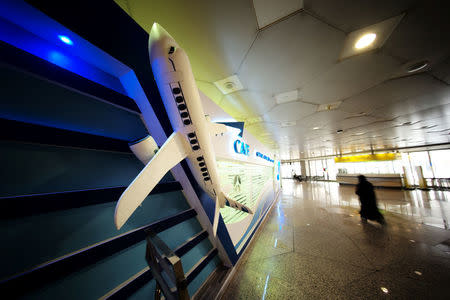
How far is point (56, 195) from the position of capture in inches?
25.1

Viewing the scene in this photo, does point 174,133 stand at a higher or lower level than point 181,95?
lower

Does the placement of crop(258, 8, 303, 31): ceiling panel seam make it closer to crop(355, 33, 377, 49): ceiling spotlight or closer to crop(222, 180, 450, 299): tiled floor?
crop(355, 33, 377, 49): ceiling spotlight

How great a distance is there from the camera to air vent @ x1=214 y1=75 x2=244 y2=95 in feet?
5.44

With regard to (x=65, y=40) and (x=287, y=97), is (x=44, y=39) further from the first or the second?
(x=287, y=97)

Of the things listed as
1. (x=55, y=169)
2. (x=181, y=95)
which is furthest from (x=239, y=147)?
(x=55, y=169)

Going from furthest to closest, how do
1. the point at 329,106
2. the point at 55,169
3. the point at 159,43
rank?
1. the point at 329,106
2. the point at 55,169
3. the point at 159,43

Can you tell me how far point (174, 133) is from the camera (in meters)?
0.76

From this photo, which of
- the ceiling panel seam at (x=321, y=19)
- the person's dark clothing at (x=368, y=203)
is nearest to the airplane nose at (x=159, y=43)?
the ceiling panel seam at (x=321, y=19)

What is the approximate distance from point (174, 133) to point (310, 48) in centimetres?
151

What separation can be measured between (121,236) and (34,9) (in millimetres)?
1186

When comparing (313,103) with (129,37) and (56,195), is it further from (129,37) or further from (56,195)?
(56,195)

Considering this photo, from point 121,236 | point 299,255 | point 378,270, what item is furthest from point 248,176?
point 121,236

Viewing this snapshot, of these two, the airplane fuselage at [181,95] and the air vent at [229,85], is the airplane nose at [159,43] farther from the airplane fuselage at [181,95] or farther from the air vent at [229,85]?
the air vent at [229,85]

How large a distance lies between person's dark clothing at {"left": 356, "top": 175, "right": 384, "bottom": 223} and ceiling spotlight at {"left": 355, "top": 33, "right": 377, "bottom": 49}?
3734 millimetres
